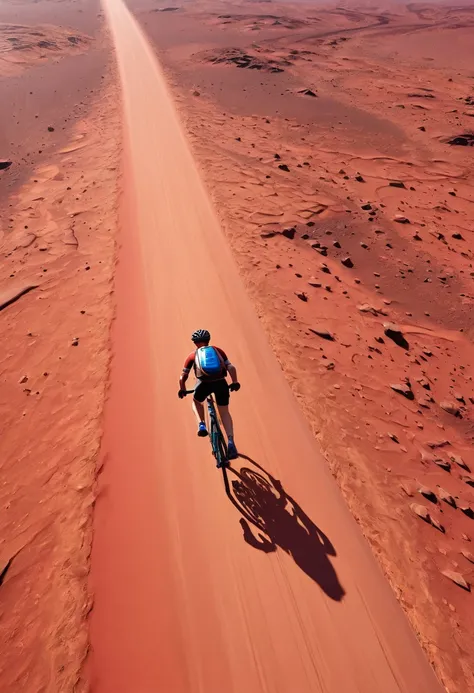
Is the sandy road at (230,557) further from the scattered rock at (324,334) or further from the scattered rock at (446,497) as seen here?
the scattered rock at (446,497)

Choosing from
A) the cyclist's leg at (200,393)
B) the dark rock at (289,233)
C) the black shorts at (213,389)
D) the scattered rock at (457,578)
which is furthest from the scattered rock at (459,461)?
the dark rock at (289,233)

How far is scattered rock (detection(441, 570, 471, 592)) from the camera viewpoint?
5488mm

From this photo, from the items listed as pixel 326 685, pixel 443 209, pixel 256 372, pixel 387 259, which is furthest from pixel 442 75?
pixel 326 685

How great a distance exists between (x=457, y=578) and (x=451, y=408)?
3.50 m

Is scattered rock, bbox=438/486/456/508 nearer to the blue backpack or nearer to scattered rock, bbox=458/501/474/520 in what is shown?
scattered rock, bbox=458/501/474/520

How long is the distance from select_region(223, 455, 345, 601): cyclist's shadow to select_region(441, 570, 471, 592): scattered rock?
4.94ft

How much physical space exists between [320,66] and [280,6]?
36844mm

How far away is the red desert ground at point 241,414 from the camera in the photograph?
4.93 meters

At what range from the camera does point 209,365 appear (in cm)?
553

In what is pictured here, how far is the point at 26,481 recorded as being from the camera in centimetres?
663

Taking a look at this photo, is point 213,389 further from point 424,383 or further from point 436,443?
point 424,383

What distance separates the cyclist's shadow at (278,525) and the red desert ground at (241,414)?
0.09ft

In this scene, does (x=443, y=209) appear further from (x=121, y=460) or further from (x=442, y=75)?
(x=442, y=75)

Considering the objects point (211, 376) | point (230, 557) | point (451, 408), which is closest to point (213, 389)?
point (211, 376)
